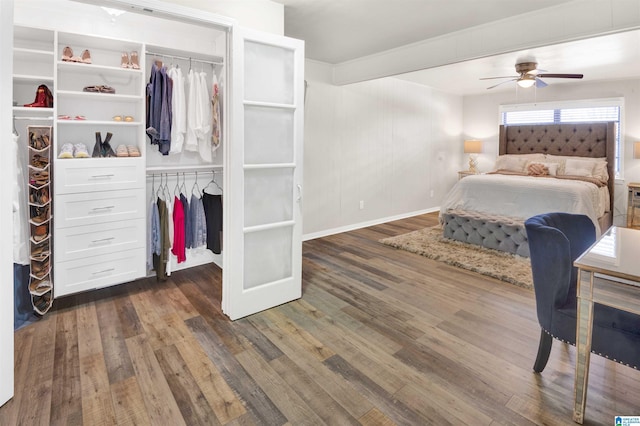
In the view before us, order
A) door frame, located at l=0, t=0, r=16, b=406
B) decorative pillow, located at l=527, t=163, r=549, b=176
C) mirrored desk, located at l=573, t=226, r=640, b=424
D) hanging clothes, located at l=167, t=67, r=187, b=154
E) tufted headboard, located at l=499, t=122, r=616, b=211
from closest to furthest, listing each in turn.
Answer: mirrored desk, located at l=573, t=226, r=640, b=424 → door frame, located at l=0, t=0, r=16, b=406 → hanging clothes, located at l=167, t=67, r=187, b=154 → tufted headboard, located at l=499, t=122, r=616, b=211 → decorative pillow, located at l=527, t=163, r=549, b=176

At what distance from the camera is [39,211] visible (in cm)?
271

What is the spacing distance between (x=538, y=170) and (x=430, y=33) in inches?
134

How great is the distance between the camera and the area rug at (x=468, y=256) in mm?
3621

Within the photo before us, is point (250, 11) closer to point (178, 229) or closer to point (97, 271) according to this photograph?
point (178, 229)

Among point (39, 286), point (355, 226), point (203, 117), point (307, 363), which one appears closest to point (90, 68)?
point (203, 117)

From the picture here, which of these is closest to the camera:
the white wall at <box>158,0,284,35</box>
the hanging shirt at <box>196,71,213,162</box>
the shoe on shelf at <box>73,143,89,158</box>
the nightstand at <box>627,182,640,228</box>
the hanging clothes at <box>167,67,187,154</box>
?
the white wall at <box>158,0,284,35</box>

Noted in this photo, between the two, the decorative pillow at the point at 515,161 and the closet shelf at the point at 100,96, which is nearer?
the closet shelf at the point at 100,96

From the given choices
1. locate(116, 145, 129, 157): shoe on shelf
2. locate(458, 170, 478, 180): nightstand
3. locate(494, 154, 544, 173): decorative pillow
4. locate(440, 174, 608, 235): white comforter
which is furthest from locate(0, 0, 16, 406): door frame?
locate(458, 170, 478, 180): nightstand

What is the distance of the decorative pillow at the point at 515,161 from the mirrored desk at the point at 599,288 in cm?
492

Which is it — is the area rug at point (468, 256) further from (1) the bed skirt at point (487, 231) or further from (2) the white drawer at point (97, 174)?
(2) the white drawer at point (97, 174)

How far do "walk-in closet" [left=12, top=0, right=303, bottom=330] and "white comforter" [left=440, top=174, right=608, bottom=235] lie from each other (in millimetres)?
2930

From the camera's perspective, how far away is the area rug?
362 centimetres

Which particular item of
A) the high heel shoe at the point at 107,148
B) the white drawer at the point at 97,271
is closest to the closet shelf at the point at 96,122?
the high heel shoe at the point at 107,148

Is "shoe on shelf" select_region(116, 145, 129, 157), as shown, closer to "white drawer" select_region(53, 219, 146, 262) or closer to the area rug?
"white drawer" select_region(53, 219, 146, 262)
